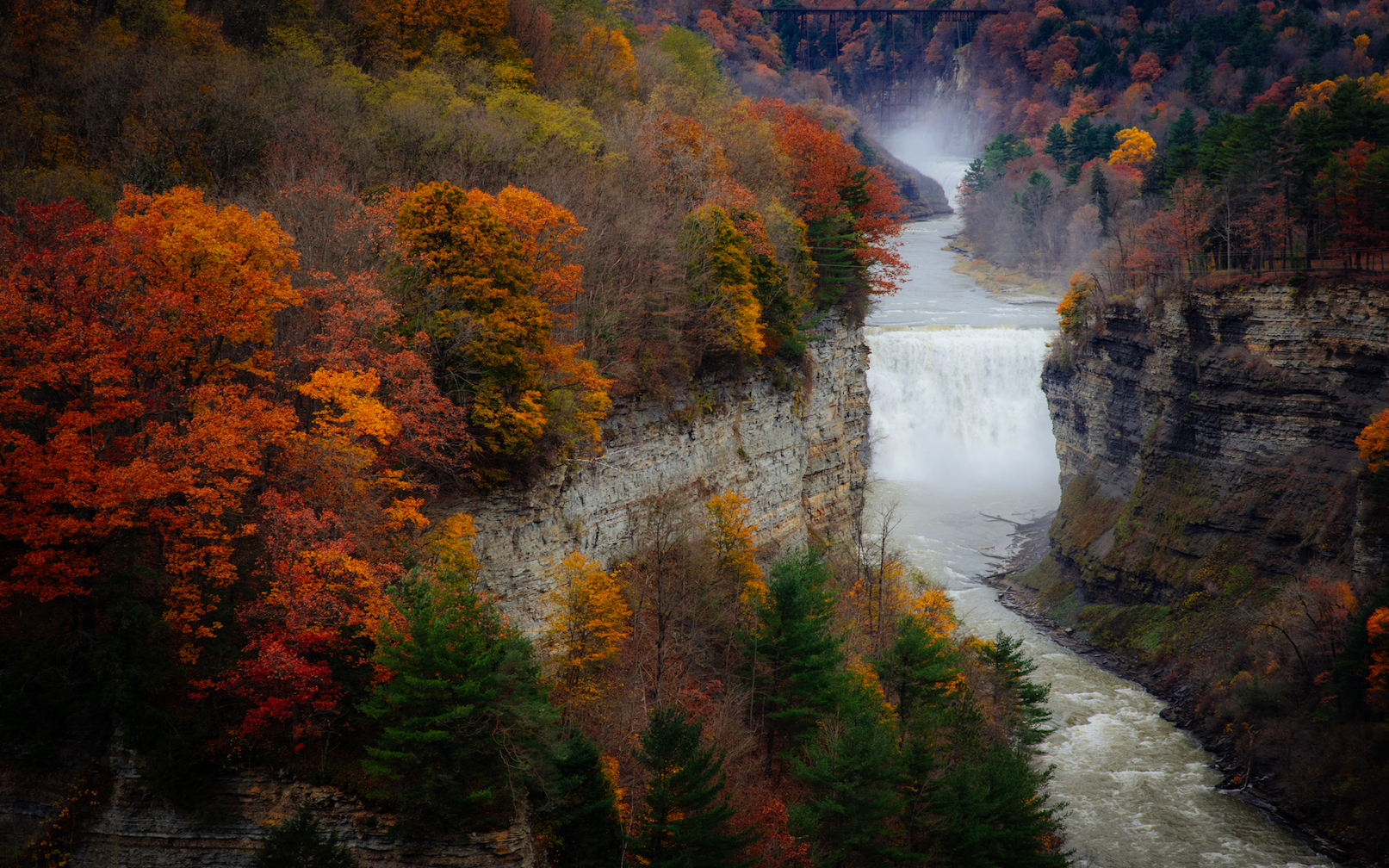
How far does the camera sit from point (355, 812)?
21734 mm

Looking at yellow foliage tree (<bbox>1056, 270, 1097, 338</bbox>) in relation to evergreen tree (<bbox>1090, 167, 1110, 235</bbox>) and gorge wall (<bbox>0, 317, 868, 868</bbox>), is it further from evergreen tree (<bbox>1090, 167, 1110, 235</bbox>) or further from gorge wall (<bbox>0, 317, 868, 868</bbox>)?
evergreen tree (<bbox>1090, 167, 1110, 235</bbox>)

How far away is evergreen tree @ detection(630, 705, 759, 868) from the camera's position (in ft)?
72.6

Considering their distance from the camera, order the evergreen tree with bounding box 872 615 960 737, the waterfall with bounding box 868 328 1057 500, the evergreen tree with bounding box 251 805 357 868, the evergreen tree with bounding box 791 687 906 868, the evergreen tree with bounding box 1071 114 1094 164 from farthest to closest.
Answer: the evergreen tree with bounding box 1071 114 1094 164
the waterfall with bounding box 868 328 1057 500
the evergreen tree with bounding box 872 615 960 737
the evergreen tree with bounding box 791 687 906 868
the evergreen tree with bounding box 251 805 357 868

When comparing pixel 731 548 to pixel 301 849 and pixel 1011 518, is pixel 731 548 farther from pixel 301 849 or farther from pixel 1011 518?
pixel 1011 518

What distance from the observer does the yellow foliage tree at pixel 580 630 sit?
93.8ft

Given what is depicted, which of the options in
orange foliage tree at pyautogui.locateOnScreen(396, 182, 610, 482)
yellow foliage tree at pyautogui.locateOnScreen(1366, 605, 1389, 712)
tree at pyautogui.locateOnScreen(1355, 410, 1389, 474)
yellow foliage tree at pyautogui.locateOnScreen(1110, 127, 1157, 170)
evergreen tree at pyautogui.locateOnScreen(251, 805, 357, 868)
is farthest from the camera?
yellow foliage tree at pyautogui.locateOnScreen(1110, 127, 1157, 170)

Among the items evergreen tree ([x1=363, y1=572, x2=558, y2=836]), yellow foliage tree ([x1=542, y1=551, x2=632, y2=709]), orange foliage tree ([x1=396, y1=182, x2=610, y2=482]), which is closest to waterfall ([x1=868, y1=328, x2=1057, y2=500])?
yellow foliage tree ([x1=542, y1=551, x2=632, y2=709])

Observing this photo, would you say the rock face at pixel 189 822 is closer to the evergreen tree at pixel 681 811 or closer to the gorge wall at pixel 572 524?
the gorge wall at pixel 572 524

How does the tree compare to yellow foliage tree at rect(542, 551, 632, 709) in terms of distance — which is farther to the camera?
the tree

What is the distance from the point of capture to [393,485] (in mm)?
24266

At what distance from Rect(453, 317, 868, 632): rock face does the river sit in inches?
577

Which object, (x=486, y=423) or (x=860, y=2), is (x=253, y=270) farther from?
(x=860, y=2)

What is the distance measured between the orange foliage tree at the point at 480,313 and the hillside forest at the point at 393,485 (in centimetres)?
12

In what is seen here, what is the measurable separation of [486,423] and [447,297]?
3691 mm
